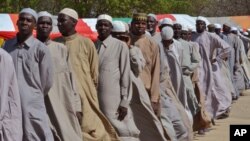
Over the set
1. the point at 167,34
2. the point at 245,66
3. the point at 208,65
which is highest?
the point at 167,34

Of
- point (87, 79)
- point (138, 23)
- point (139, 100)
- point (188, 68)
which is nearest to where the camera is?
point (87, 79)

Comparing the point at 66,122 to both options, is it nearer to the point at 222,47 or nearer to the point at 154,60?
the point at 154,60

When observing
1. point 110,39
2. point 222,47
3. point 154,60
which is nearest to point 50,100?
point 110,39

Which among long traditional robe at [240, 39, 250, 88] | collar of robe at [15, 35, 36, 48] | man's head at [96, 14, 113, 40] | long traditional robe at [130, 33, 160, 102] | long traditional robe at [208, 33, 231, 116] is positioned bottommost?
long traditional robe at [240, 39, 250, 88]

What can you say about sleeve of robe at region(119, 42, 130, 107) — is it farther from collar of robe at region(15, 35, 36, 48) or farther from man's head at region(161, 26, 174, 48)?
collar of robe at region(15, 35, 36, 48)

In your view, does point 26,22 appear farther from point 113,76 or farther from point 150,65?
point 150,65

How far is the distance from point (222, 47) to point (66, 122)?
6.94 m

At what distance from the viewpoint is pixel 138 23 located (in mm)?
8555

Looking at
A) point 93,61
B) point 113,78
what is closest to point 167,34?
point 113,78

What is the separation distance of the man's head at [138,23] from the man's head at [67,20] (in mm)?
1327

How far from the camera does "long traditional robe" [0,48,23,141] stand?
5277 mm

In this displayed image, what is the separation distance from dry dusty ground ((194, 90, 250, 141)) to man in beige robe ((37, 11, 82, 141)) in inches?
180

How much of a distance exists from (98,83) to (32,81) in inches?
79.3

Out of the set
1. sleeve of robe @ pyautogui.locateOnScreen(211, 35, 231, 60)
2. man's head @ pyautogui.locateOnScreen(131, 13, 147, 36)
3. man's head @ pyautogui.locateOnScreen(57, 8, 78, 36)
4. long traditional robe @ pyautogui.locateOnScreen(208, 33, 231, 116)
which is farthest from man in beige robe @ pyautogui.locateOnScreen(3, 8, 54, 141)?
long traditional robe @ pyautogui.locateOnScreen(208, 33, 231, 116)
